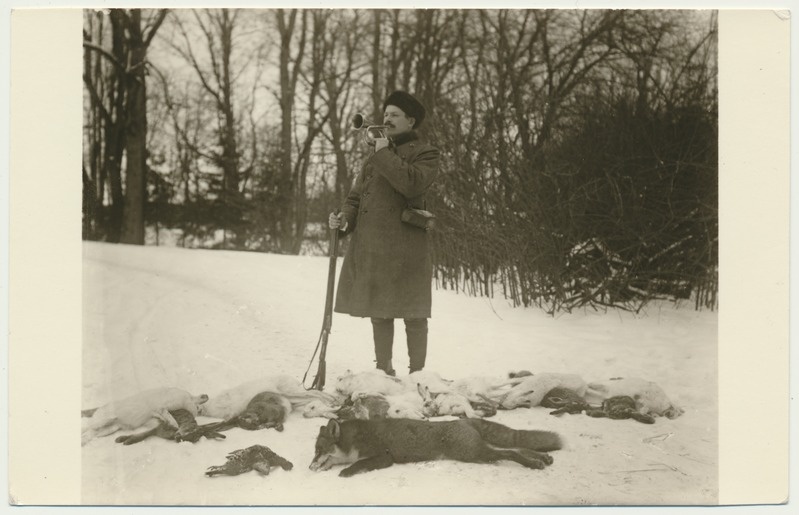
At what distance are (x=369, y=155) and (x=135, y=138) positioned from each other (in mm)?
1430

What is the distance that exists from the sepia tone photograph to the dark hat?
14 millimetres

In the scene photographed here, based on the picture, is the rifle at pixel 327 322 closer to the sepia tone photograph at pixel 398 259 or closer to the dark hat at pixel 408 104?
the sepia tone photograph at pixel 398 259

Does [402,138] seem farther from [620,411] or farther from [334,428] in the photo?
[620,411]

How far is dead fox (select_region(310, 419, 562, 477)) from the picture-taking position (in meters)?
3.47

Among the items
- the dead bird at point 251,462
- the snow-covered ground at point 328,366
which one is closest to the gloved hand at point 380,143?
the snow-covered ground at point 328,366

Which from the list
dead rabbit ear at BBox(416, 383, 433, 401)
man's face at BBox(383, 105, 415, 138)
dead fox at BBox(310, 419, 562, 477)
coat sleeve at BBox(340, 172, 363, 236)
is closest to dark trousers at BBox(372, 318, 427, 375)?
dead rabbit ear at BBox(416, 383, 433, 401)

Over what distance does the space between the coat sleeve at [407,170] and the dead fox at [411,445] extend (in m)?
1.21

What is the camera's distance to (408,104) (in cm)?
393

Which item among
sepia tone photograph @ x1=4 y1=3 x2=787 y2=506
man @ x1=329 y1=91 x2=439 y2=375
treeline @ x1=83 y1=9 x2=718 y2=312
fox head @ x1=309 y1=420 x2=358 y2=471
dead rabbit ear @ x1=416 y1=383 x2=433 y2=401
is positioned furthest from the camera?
treeline @ x1=83 y1=9 x2=718 y2=312

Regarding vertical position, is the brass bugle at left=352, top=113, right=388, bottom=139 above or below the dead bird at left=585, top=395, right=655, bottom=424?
above

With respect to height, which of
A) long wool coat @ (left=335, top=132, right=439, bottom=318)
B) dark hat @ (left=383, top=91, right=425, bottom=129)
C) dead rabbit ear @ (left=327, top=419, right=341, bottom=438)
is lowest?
dead rabbit ear @ (left=327, top=419, right=341, bottom=438)

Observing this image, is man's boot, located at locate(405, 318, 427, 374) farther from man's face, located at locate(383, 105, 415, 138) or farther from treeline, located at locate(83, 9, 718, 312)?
man's face, located at locate(383, 105, 415, 138)
